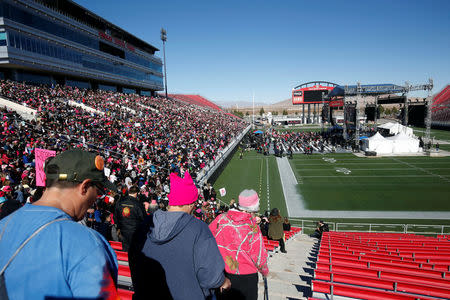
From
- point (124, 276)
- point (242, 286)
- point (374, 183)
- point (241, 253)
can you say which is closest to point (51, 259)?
point (241, 253)

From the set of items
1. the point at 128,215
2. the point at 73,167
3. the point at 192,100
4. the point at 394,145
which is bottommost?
the point at 394,145

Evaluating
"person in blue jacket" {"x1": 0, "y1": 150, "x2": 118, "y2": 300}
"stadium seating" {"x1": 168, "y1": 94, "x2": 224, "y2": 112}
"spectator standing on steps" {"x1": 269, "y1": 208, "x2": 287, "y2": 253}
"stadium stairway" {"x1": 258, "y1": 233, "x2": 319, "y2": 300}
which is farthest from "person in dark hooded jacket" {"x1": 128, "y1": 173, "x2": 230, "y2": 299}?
"stadium seating" {"x1": 168, "y1": 94, "x2": 224, "y2": 112}

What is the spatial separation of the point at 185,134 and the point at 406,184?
65.4ft

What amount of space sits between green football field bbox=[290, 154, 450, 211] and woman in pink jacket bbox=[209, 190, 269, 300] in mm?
14886

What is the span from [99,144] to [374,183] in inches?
792

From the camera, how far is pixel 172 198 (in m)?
2.03

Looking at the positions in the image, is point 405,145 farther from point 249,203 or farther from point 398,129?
point 249,203

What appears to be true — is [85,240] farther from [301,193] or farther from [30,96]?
[30,96]

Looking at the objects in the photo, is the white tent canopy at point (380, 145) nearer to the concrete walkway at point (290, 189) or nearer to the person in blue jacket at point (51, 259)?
the concrete walkway at point (290, 189)

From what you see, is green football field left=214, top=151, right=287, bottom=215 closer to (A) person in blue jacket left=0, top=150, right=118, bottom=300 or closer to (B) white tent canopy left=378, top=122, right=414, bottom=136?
(A) person in blue jacket left=0, top=150, right=118, bottom=300

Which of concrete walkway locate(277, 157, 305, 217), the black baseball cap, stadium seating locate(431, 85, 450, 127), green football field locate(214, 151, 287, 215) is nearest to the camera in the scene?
the black baseball cap

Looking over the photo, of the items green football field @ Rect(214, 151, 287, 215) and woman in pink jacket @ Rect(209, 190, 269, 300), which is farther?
green football field @ Rect(214, 151, 287, 215)

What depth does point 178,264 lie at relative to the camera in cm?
181

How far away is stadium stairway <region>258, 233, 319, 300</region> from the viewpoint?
14.2 feet
